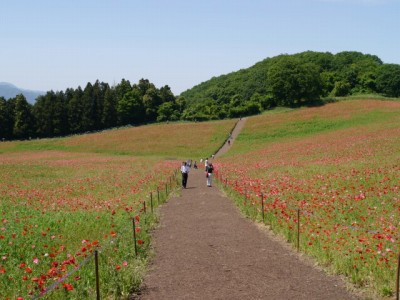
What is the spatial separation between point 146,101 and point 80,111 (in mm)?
21718

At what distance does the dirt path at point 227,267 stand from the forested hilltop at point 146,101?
258 feet

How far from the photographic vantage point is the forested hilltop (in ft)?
311

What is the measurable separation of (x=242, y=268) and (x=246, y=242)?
2365 mm

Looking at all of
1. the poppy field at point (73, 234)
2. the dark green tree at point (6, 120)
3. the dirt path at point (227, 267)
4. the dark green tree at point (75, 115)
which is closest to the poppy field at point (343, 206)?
the dirt path at point (227, 267)

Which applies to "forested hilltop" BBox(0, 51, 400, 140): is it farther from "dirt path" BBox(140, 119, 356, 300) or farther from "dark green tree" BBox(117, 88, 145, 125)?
"dirt path" BBox(140, 119, 356, 300)

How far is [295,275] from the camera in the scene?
9.11 metres

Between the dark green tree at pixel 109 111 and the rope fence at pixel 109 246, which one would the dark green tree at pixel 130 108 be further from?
the rope fence at pixel 109 246

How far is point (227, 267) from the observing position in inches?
380

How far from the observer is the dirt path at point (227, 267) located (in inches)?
319

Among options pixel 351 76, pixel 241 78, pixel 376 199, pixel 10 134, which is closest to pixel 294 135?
pixel 376 199

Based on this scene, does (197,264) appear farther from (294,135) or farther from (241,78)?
(241,78)

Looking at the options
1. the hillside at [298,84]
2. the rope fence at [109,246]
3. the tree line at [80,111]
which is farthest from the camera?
the tree line at [80,111]

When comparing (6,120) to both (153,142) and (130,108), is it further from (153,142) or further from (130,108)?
(153,142)

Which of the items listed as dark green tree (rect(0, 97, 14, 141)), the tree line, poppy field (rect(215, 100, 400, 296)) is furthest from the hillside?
poppy field (rect(215, 100, 400, 296))
